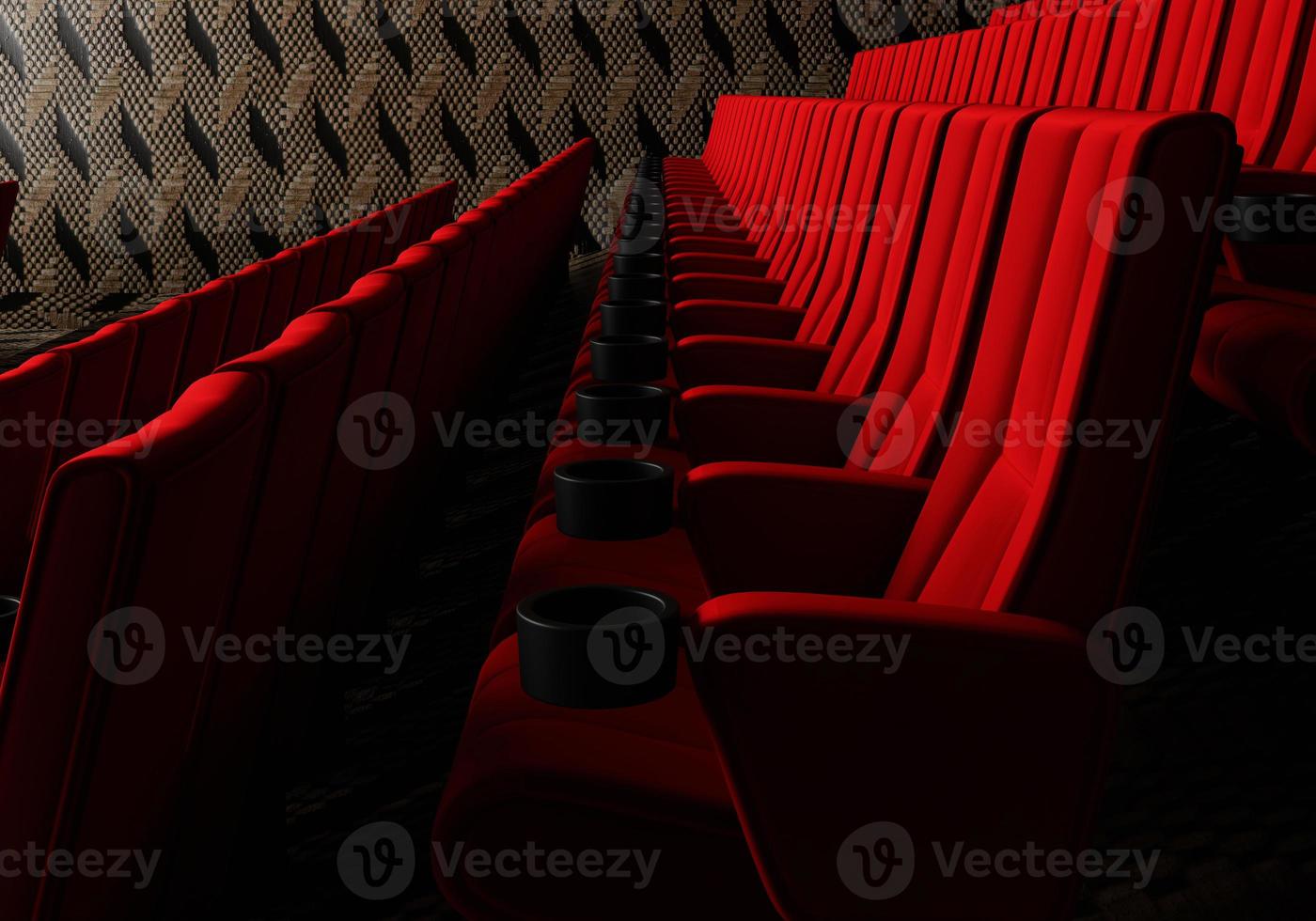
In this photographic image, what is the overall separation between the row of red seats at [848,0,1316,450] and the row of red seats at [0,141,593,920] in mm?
245

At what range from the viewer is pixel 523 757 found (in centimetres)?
24

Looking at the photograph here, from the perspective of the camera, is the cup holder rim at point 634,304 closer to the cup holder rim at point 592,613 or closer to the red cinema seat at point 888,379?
the red cinema seat at point 888,379

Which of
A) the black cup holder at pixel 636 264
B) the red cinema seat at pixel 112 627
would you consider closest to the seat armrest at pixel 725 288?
the black cup holder at pixel 636 264

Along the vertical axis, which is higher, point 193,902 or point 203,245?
point 203,245

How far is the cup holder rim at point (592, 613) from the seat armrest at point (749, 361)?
0.30 m

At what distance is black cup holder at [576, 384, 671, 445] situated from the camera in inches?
15.0

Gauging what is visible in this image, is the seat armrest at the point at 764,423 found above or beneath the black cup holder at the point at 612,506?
above

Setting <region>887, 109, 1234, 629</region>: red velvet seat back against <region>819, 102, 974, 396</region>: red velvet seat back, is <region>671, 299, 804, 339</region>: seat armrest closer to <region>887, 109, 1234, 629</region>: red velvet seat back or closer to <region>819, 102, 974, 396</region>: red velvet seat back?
<region>819, 102, 974, 396</region>: red velvet seat back

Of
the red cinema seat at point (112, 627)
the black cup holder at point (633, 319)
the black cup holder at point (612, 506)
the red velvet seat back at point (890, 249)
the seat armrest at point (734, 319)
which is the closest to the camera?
the red cinema seat at point (112, 627)

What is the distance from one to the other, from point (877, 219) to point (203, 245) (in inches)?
65.5

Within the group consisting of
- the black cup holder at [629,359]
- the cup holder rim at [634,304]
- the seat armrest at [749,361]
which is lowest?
the black cup holder at [629,359]

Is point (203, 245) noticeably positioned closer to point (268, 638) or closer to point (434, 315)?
point (434, 315)

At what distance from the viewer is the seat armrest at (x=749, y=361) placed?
1.73 feet

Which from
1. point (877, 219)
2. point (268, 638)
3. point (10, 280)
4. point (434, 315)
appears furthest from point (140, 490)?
point (10, 280)
